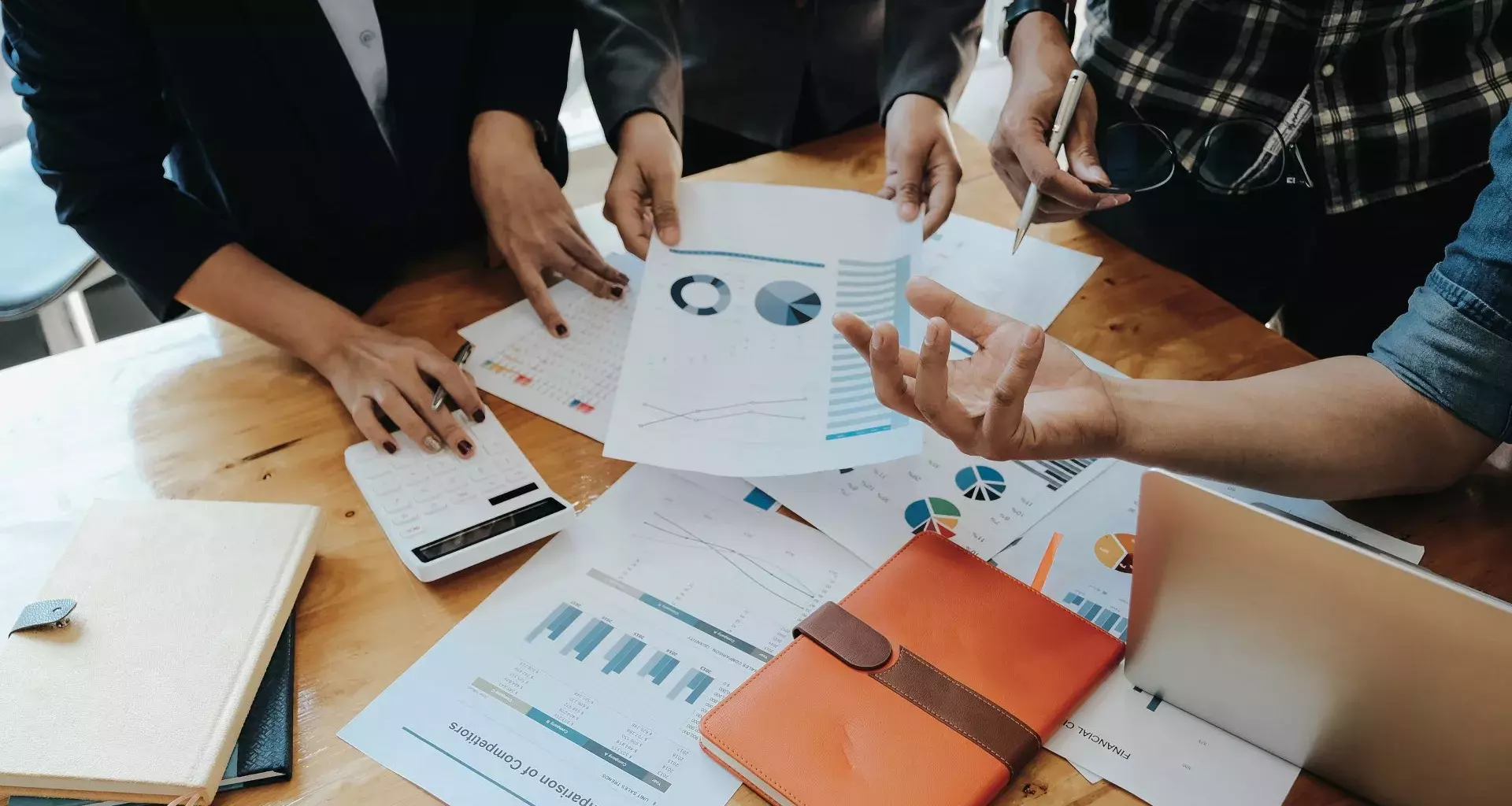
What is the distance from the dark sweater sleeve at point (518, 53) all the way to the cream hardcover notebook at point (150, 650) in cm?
57

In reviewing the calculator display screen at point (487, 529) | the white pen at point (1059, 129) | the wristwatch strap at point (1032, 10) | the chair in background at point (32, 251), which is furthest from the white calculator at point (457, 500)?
the wristwatch strap at point (1032, 10)

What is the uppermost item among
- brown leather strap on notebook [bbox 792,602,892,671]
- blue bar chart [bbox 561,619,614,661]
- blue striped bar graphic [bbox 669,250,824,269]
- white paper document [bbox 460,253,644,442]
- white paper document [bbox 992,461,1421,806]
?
blue striped bar graphic [bbox 669,250,824,269]

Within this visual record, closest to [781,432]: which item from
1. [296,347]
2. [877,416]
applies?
[877,416]

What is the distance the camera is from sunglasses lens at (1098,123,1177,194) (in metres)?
1.11

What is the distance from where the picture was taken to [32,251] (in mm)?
1296

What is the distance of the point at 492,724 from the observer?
0.68m

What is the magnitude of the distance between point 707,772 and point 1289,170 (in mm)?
902

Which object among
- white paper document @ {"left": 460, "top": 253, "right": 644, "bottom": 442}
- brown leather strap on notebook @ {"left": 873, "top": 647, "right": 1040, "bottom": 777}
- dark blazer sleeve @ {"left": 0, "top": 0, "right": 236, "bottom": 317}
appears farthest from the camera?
white paper document @ {"left": 460, "top": 253, "right": 644, "bottom": 442}

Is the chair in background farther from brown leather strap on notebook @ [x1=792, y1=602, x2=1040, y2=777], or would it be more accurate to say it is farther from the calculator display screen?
brown leather strap on notebook @ [x1=792, y1=602, x2=1040, y2=777]

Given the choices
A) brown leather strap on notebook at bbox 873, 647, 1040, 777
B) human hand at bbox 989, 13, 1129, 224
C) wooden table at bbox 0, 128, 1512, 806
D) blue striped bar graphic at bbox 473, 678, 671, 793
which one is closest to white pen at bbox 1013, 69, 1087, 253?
human hand at bbox 989, 13, 1129, 224

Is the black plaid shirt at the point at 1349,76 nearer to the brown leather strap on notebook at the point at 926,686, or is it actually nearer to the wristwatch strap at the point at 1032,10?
the wristwatch strap at the point at 1032,10

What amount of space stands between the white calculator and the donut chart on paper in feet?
0.73

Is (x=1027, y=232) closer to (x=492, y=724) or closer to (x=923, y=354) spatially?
(x=923, y=354)

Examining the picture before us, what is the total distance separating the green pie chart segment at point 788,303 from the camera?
97cm
